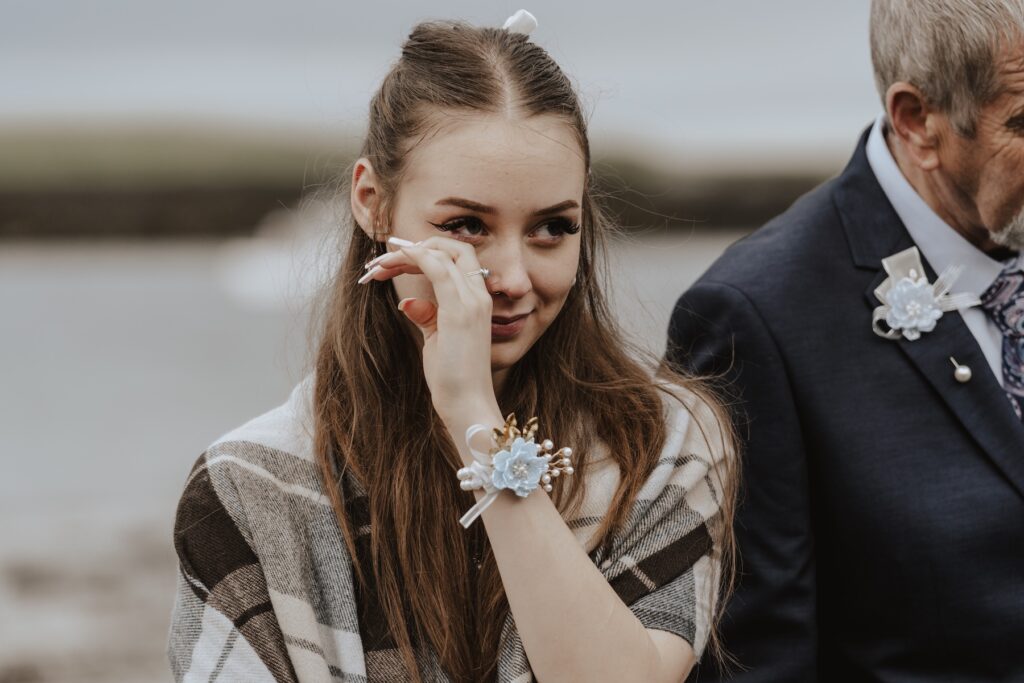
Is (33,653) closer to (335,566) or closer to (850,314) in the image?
(335,566)

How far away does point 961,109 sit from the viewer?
2734 millimetres

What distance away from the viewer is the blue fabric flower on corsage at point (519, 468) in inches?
88.1

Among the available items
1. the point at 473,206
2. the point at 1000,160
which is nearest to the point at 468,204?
the point at 473,206

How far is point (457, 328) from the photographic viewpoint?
227 cm

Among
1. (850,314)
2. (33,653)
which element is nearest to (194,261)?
(33,653)

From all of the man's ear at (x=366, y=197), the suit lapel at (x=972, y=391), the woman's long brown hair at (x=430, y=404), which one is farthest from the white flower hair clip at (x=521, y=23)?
the suit lapel at (x=972, y=391)

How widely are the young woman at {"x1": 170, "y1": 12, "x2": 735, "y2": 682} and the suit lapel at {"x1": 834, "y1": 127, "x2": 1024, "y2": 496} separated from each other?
45 centimetres

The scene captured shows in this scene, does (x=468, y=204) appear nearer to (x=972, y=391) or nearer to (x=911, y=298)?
(x=911, y=298)

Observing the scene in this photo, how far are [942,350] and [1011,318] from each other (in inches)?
7.3

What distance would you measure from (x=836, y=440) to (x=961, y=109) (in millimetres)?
671

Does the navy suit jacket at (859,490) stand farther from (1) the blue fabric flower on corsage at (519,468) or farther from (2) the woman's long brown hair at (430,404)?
(1) the blue fabric flower on corsage at (519,468)

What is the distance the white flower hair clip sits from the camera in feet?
8.51

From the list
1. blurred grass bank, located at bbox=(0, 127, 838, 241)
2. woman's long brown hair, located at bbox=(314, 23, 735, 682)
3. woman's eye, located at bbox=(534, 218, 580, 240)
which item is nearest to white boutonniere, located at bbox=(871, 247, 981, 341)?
woman's long brown hair, located at bbox=(314, 23, 735, 682)

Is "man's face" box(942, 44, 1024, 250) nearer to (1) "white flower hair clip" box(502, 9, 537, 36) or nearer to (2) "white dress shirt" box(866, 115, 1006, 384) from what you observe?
(2) "white dress shirt" box(866, 115, 1006, 384)
